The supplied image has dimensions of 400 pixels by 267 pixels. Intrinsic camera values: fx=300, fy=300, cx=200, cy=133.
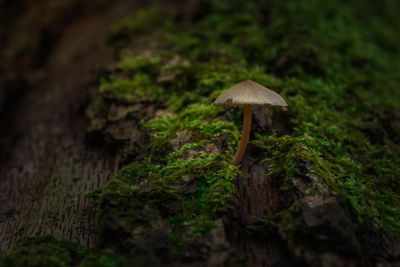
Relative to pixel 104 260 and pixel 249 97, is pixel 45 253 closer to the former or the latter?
pixel 104 260

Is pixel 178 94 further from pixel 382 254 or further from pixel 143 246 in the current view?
pixel 382 254

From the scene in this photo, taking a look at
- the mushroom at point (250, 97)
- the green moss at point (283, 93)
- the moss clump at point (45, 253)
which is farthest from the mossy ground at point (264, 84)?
the mushroom at point (250, 97)

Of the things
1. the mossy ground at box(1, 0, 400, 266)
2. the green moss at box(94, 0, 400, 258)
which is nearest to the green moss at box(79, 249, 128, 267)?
the mossy ground at box(1, 0, 400, 266)

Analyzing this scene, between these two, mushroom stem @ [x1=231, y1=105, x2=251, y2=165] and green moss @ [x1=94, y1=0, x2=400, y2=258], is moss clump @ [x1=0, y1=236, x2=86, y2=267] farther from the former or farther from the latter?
mushroom stem @ [x1=231, y1=105, x2=251, y2=165]

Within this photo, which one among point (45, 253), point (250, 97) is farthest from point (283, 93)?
point (45, 253)

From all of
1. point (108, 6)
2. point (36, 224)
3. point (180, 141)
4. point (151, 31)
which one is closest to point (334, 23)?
point (151, 31)

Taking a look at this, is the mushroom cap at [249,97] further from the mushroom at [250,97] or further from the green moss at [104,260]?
the green moss at [104,260]
